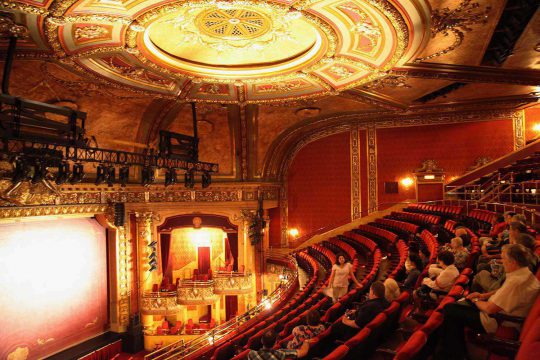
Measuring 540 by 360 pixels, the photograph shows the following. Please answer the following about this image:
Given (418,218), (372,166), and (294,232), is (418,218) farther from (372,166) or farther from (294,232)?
(294,232)

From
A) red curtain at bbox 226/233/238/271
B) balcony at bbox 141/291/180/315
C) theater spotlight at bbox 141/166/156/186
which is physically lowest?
balcony at bbox 141/291/180/315

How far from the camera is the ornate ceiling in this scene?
4875mm

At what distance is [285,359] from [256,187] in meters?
9.37

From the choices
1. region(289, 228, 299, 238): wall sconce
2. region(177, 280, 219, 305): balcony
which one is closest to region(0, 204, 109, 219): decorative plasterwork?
region(177, 280, 219, 305): balcony

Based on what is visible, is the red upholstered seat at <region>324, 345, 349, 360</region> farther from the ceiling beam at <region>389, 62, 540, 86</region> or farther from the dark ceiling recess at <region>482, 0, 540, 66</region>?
the ceiling beam at <region>389, 62, 540, 86</region>

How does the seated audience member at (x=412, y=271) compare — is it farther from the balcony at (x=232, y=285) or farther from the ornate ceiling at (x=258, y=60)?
the balcony at (x=232, y=285)

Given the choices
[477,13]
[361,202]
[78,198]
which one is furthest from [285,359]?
[361,202]

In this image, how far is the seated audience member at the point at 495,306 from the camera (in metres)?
2.22

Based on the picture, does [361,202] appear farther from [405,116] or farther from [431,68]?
[431,68]

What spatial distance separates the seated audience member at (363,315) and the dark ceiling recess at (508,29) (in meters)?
3.99

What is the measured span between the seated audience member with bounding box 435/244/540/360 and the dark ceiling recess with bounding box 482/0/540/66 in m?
3.92

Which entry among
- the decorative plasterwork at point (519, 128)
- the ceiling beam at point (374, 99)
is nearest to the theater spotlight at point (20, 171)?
the ceiling beam at point (374, 99)

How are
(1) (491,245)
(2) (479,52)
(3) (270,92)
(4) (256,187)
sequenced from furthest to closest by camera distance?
(4) (256,187) < (3) (270,92) < (2) (479,52) < (1) (491,245)

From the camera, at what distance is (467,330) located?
2.69 m
